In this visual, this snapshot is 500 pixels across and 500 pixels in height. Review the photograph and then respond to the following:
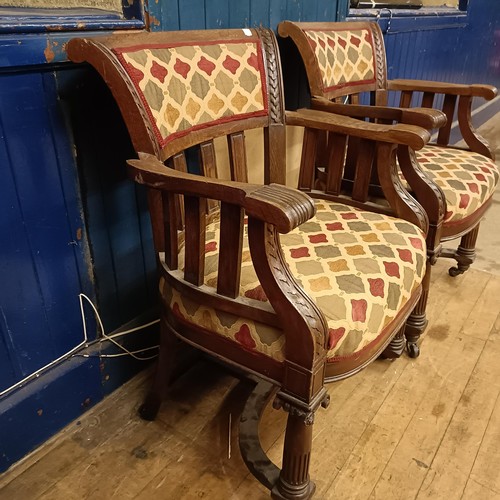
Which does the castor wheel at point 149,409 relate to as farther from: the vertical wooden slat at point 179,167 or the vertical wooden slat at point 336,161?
the vertical wooden slat at point 336,161

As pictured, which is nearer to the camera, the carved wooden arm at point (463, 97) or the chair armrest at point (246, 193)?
the chair armrest at point (246, 193)

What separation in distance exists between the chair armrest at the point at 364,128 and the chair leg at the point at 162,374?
2.19 ft

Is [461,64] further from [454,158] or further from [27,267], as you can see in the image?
[27,267]

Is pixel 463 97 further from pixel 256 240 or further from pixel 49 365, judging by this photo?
pixel 49 365

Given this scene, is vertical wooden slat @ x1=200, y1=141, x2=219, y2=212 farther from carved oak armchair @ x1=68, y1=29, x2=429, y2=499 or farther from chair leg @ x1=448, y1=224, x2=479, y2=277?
chair leg @ x1=448, y1=224, x2=479, y2=277

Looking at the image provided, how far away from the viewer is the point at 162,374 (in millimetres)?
1305

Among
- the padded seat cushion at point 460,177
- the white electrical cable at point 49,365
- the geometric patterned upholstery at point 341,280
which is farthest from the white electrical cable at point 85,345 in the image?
the padded seat cushion at point 460,177

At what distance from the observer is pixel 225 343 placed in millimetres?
1032

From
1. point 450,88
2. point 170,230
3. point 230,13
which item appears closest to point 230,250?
point 170,230

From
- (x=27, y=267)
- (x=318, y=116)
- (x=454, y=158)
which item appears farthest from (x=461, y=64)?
(x=27, y=267)

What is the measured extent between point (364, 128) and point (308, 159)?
236mm

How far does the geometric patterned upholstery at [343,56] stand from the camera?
1626 millimetres

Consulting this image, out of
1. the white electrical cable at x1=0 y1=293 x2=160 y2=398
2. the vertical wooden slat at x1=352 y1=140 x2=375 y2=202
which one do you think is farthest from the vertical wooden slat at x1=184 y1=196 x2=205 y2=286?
the vertical wooden slat at x1=352 y1=140 x2=375 y2=202

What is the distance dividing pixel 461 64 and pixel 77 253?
356 cm
